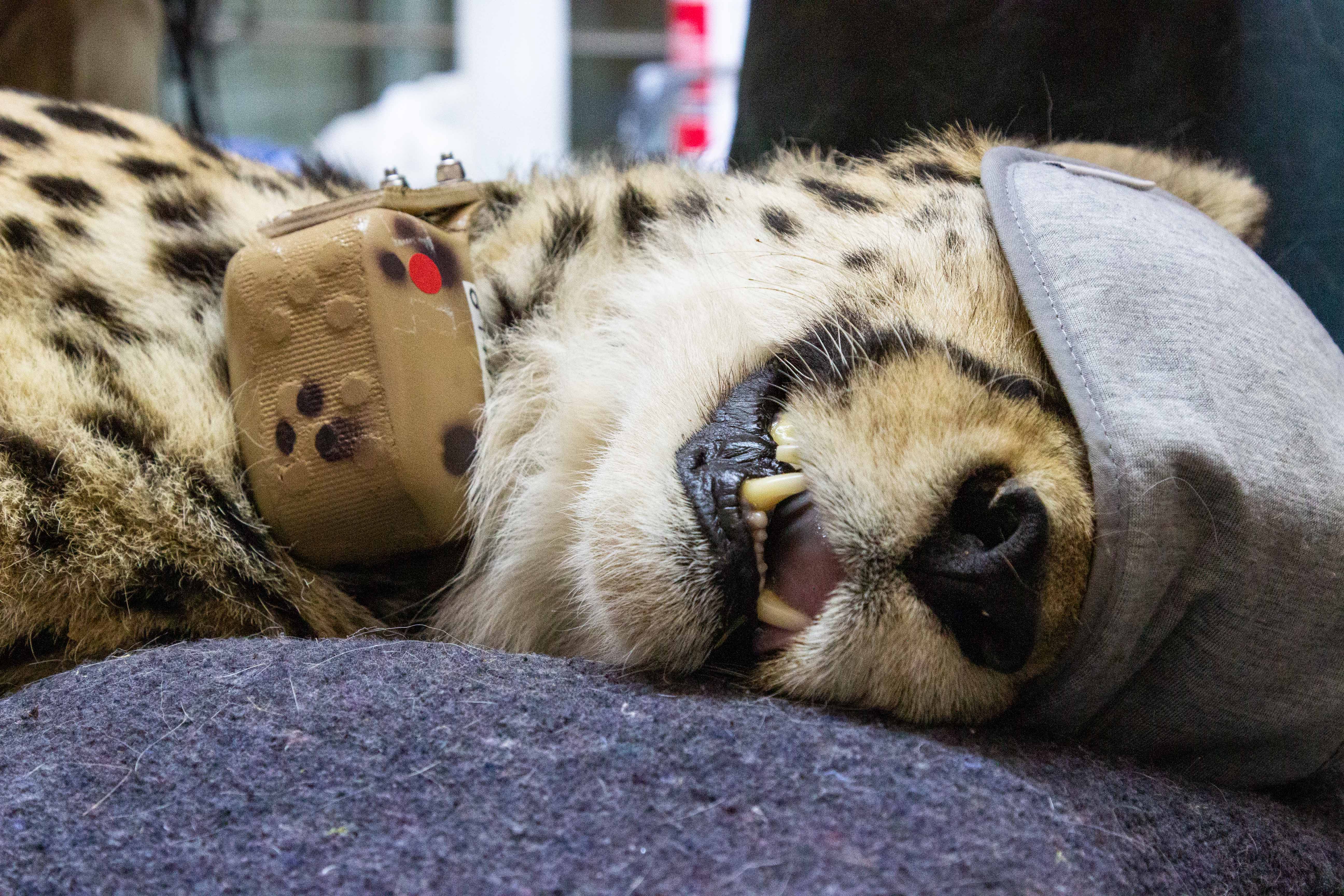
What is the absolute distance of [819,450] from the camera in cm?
75

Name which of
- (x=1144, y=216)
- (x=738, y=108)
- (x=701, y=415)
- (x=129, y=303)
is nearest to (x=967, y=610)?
(x=701, y=415)

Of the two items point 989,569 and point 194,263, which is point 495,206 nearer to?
point 194,263

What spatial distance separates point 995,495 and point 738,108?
1.11 m

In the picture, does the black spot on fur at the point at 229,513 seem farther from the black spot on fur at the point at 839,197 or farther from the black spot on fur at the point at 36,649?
the black spot on fur at the point at 839,197

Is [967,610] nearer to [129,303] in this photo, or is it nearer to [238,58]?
[129,303]

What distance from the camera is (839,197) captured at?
3.45ft

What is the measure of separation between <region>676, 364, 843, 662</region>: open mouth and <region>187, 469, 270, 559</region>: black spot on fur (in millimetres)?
407

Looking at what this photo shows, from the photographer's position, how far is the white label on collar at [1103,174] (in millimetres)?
965

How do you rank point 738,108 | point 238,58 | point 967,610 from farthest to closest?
point 238,58
point 738,108
point 967,610

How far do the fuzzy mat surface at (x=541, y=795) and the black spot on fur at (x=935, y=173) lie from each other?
1.83 ft

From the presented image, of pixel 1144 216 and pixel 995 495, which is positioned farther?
pixel 1144 216

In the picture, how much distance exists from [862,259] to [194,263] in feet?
2.24

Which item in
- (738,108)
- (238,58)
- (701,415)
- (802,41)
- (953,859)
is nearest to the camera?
(953,859)

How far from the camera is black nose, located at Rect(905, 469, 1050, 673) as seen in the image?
68cm
